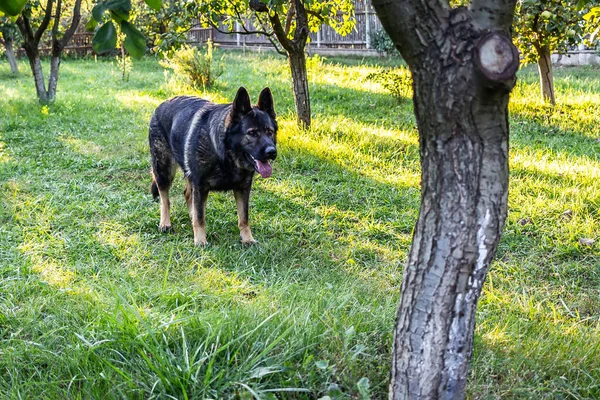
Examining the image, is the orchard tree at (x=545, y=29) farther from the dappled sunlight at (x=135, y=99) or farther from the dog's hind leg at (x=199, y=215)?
the dappled sunlight at (x=135, y=99)

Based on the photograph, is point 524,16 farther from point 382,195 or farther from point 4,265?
point 4,265

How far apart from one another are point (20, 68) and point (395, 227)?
62.5ft

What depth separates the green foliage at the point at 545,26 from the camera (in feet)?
26.8

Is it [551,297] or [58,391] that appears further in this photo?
[551,297]

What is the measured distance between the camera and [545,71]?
9.52m

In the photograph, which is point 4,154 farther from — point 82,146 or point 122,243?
point 122,243

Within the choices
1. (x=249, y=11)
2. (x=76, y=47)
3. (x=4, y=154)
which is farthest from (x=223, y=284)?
(x=76, y=47)

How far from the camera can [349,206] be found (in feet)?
17.9

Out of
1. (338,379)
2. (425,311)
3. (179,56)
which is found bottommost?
(338,379)

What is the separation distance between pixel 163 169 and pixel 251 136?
4.07 ft

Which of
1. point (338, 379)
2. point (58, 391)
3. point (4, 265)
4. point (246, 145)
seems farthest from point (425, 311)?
point (4, 265)

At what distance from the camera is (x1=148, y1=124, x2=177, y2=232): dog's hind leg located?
506 cm

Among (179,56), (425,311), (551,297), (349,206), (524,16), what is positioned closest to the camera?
(425,311)

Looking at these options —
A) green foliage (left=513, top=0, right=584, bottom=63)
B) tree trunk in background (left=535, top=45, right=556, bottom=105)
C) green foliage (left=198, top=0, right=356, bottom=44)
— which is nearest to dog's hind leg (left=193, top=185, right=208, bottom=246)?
green foliage (left=198, top=0, right=356, bottom=44)
